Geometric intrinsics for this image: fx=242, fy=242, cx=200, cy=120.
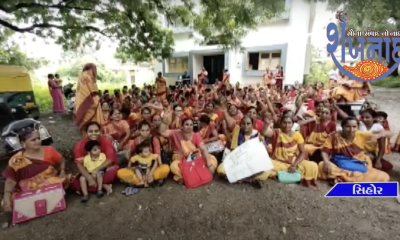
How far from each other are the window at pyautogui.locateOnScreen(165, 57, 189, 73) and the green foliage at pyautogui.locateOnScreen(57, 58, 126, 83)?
6541mm

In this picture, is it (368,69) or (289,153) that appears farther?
(368,69)

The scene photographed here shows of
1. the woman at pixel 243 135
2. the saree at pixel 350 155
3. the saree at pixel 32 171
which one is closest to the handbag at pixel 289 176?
the woman at pixel 243 135

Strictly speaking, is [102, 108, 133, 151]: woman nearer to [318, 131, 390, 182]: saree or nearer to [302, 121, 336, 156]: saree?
[302, 121, 336, 156]: saree

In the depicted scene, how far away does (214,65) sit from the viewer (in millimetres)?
14789

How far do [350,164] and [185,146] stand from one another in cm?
207

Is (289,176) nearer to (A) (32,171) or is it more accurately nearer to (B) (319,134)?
(B) (319,134)

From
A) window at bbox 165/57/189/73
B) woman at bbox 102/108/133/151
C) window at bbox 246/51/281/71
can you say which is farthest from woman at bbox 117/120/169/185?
window at bbox 165/57/189/73

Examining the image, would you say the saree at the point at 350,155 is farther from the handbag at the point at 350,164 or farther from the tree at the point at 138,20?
the tree at the point at 138,20

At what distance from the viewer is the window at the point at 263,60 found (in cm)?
1175

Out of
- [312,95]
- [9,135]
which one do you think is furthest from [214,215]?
[312,95]

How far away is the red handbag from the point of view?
305 centimetres

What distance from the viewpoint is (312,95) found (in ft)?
19.8

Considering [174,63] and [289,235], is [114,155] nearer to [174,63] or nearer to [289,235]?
[289,235]

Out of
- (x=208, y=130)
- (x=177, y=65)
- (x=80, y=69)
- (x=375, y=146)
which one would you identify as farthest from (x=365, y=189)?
(x=80, y=69)
